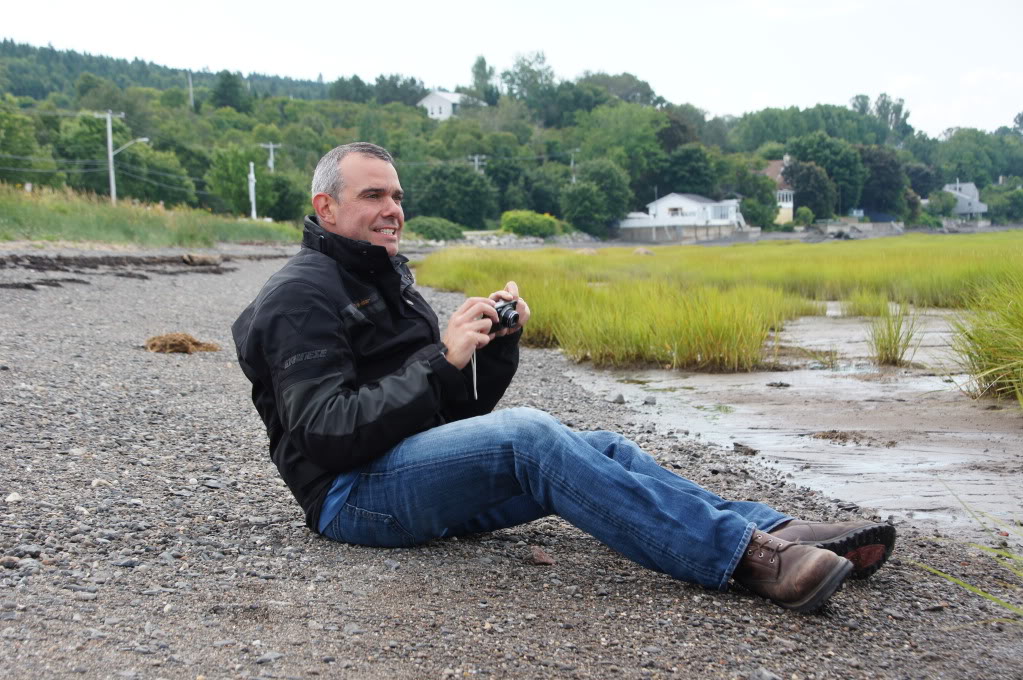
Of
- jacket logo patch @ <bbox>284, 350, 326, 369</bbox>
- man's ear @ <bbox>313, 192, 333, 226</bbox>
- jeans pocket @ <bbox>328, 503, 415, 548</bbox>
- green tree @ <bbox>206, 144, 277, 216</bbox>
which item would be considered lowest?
jeans pocket @ <bbox>328, 503, 415, 548</bbox>

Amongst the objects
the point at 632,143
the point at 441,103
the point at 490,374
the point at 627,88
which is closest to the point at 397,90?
the point at 441,103

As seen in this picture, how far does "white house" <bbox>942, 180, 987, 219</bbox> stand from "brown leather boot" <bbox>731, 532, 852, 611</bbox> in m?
31.6

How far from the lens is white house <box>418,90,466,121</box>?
7234 inches

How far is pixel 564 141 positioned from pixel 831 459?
124 meters

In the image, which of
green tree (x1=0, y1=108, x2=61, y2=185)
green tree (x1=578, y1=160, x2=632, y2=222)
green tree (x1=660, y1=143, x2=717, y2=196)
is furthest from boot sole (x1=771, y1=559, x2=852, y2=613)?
green tree (x1=660, y1=143, x2=717, y2=196)

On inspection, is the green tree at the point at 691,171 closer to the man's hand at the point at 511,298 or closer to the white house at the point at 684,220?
the white house at the point at 684,220

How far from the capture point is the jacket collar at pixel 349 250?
114 inches

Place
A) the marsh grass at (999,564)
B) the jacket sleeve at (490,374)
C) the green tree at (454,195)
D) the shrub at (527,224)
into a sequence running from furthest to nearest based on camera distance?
the green tree at (454,195) < the shrub at (527,224) < the jacket sleeve at (490,374) < the marsh grass at (999,564)

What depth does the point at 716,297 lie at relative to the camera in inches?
374

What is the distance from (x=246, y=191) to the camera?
59188mm

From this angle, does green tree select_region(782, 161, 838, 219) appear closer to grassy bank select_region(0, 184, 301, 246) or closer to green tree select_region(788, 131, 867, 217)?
green tree select_region(788, 131, 867, 217)

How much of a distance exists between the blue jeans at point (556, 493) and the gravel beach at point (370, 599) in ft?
0.26

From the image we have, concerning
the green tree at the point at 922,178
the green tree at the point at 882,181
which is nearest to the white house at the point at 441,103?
the green tree at the point at 882,181

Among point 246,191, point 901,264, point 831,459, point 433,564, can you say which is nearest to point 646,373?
point 831,459
